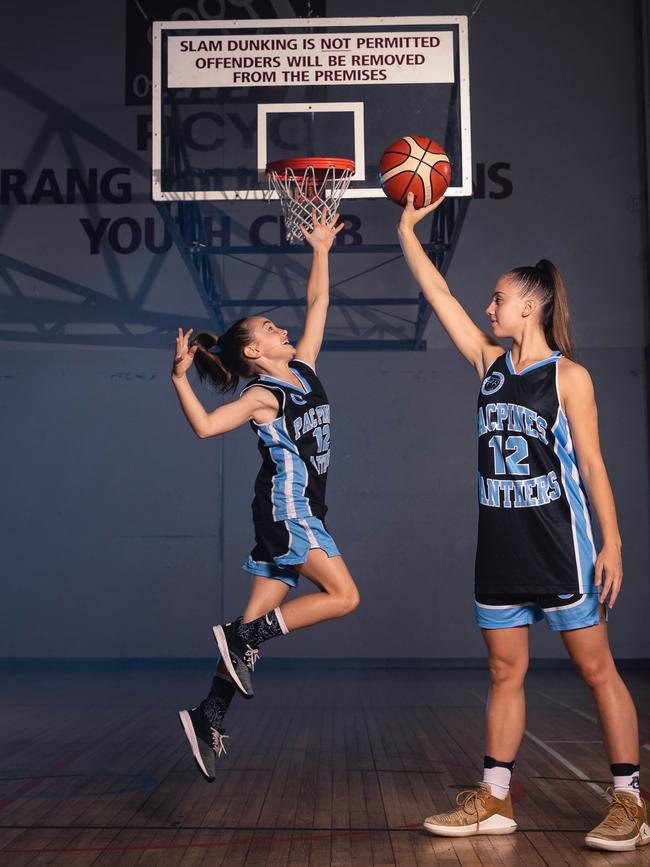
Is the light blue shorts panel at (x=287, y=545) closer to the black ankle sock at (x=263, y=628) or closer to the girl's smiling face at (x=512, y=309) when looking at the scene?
the black ankle sock at (x=263, y=628)

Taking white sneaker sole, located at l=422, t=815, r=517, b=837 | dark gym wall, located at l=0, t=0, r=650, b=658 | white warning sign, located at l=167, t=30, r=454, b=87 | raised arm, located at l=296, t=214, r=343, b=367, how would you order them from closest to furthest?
white sneaker sole, located at l=422, t=815, r=517, b=837
raised arm, located at l=296, t=214, r=343, b=367
white warning sign, located at l=167, t=30, r=454, b=87
dark gym wall, located at l=0, t=0, r=650, b=658

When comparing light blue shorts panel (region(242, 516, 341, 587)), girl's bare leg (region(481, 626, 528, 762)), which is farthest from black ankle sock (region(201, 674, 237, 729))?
girl's bare leg (region(481, 626, 528, 762))

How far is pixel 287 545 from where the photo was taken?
354 cm

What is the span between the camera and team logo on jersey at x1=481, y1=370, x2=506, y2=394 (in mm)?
3072

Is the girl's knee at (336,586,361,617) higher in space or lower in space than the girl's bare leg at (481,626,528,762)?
higher

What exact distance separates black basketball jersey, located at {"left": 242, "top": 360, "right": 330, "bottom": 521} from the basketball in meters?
1.10

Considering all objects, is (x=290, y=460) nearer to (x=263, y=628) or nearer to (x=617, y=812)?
(x=263, y=628)

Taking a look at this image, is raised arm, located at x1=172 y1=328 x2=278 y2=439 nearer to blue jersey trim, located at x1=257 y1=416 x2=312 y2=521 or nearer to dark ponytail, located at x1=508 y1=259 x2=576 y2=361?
blue jersey trim, located at x1=257 y1=416 x2=312 y2=521

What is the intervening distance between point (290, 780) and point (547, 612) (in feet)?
5.17

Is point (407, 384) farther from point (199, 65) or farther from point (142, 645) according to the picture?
point (199, 65)

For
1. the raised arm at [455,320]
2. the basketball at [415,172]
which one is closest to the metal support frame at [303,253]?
the basketball at [415,172]

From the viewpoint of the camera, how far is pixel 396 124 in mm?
5840

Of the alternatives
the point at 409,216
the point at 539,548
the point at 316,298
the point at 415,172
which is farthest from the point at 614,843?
the point at 415,172

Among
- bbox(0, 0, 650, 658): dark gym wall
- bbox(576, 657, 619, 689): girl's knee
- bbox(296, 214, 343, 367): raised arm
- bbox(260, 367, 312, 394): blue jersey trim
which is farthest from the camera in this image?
bbox(0, 0, 650, 658): dark gym wall
